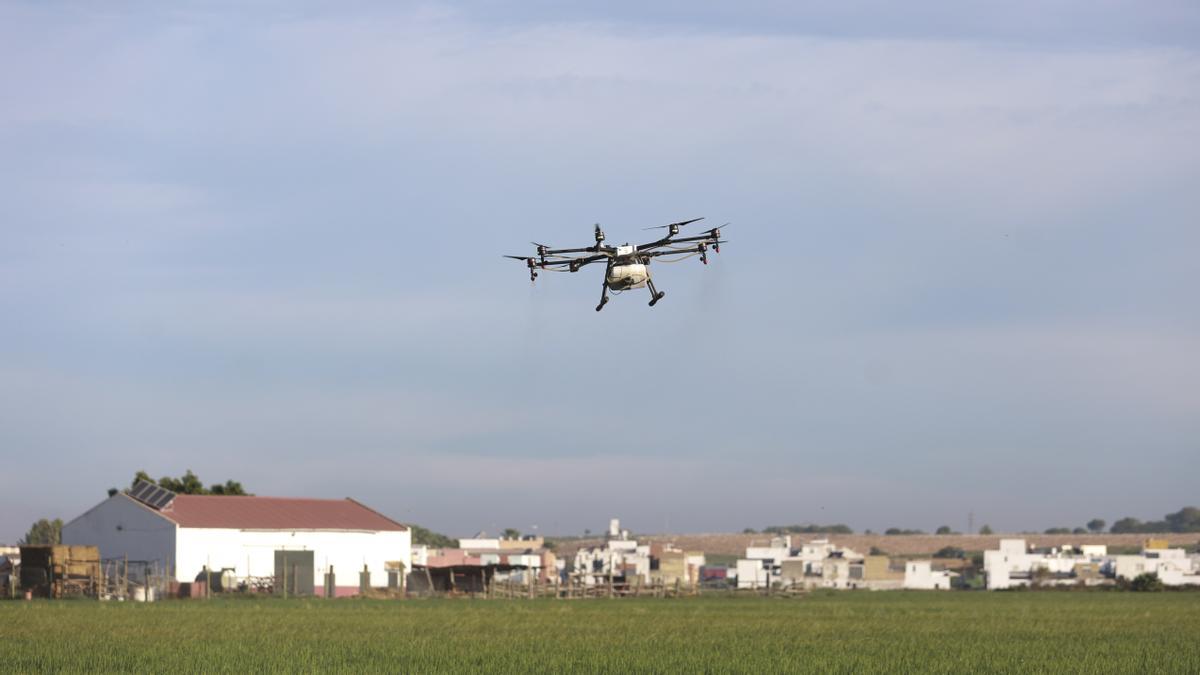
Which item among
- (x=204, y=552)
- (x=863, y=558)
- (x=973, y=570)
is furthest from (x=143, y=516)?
(x=973, y=570)

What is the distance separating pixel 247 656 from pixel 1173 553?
147 metres

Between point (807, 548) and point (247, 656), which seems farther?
point (807, 548)

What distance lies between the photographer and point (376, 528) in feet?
356

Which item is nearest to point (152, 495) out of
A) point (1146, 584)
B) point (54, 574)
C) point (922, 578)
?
point (54, 574)

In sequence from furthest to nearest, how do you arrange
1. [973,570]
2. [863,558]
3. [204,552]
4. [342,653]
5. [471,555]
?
[973,570]
[863,558]
[471,555]
[204,552]
[342,653]

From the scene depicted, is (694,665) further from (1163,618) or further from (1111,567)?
(1111,567)

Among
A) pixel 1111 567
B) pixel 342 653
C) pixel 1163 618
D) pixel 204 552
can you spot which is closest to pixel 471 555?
pixel 204 552

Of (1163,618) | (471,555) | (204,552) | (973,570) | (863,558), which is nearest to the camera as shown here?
(1163,618)

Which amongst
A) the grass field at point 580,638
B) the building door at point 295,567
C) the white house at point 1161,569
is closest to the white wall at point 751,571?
the white house at point 1161,569

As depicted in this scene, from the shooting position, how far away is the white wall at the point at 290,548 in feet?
316

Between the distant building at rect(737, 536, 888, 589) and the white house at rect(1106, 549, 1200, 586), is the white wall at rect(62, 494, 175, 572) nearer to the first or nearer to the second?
the distant building at rect(737, 536, 888, 589)

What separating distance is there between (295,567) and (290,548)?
3.24m

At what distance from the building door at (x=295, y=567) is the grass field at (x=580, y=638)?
72.0 feet

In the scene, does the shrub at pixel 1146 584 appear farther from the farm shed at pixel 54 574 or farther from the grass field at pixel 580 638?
the farm shed at pixel 54 574
